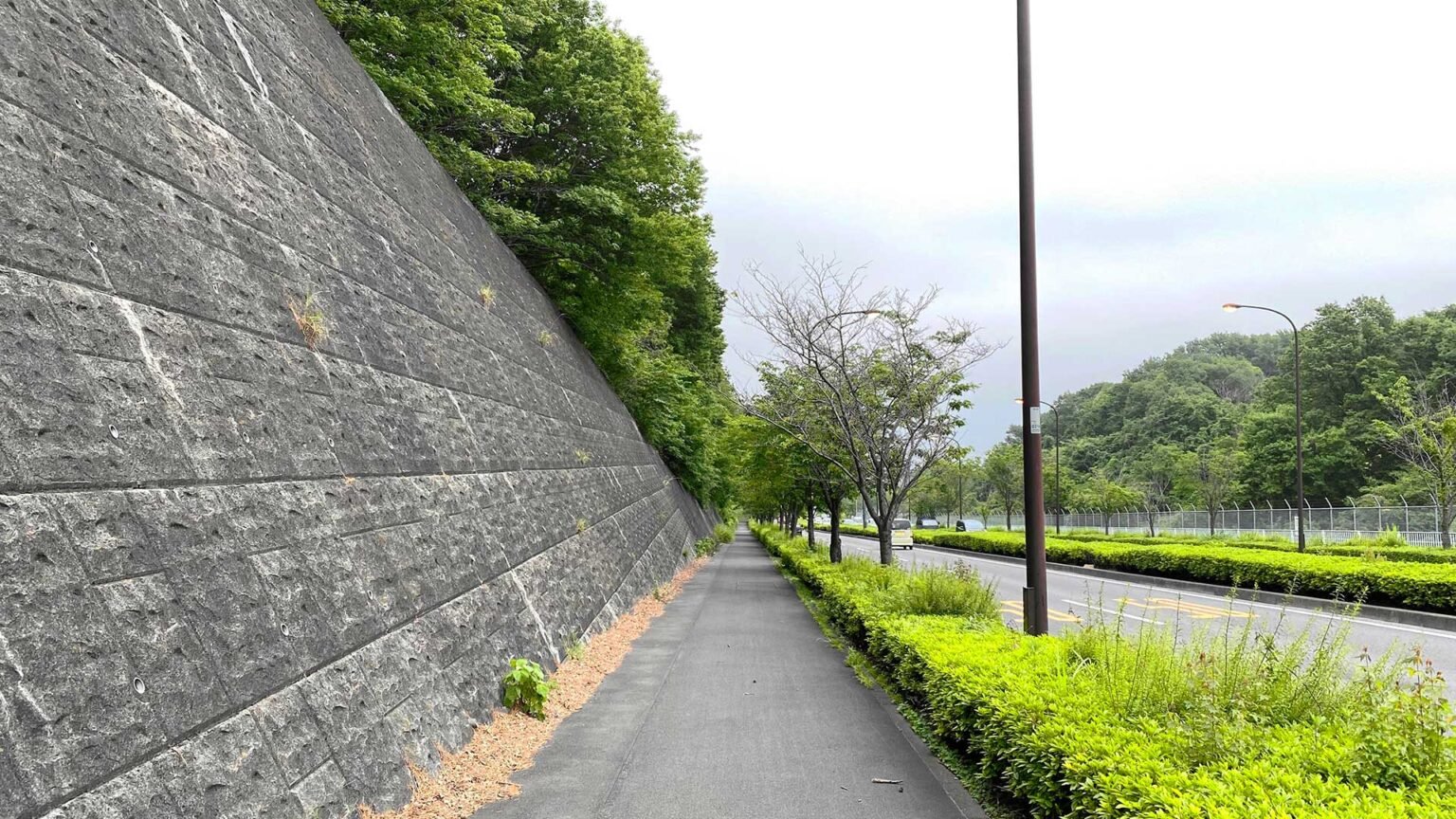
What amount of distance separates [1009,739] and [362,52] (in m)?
13.9

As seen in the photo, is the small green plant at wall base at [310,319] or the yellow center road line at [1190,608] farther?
the yellow center road line at [1190,608]

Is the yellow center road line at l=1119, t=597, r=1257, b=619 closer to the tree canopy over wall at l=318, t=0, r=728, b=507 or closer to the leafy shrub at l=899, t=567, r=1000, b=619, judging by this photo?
the leafy shrub at l=899, t=567, r=1000, b=619

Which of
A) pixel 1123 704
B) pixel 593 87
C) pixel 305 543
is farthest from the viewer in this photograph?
pixel 593 87

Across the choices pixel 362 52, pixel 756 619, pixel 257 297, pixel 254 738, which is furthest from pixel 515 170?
pixel 254 738

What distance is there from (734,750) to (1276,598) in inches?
619

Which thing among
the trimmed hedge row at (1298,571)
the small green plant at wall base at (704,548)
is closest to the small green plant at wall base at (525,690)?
the trimmed hedge row at (1298,571)

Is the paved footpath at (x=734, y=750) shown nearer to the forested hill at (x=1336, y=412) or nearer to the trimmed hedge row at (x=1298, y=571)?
the trimmed hedge row at (x=1298, y=571)

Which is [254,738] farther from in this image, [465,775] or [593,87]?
[593,87]

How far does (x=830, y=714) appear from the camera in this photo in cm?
782

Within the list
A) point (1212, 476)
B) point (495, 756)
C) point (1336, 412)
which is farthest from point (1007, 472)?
point (495, 756)

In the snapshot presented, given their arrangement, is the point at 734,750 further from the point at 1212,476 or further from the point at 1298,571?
the point at 1212,476

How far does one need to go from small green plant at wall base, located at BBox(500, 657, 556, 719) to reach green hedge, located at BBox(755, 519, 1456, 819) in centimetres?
327

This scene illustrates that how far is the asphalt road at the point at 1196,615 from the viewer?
978 cm

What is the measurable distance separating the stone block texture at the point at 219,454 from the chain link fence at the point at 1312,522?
33.7 meters
